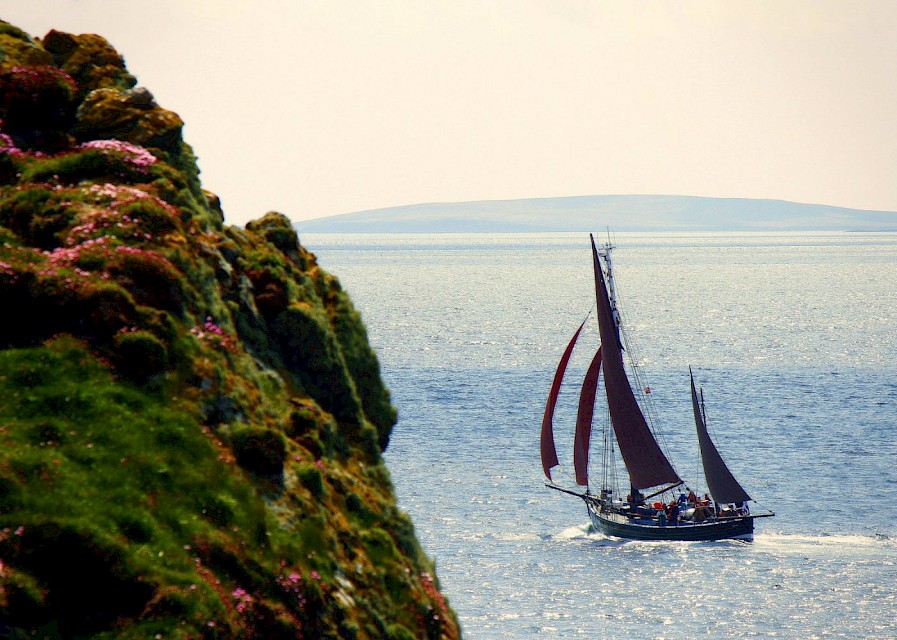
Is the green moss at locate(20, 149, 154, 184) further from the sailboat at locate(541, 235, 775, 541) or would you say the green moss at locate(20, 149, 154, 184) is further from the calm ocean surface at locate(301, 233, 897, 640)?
the sailboat at locate(541, 235, 775, 541)

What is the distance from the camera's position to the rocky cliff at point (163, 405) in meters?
19.0

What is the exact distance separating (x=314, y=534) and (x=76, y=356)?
6.33 metres

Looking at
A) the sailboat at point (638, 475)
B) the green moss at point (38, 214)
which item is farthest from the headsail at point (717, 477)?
the green moss at point (38, 214)

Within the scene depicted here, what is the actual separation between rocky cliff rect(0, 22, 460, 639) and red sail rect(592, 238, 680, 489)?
48813 millimetres

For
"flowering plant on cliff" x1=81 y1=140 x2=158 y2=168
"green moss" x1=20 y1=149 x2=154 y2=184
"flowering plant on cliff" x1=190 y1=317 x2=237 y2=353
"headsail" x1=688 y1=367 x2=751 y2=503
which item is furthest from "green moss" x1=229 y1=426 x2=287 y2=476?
"headsail" x1=688 y1=367 x2=751 y2=503

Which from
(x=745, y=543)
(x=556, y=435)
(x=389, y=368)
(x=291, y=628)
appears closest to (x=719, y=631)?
(x=745, y=543)

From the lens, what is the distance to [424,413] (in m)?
109

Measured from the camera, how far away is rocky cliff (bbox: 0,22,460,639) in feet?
62.3

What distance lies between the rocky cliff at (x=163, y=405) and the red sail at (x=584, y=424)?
49553 millimetres

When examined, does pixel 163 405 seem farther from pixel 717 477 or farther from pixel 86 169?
pixel 717 477

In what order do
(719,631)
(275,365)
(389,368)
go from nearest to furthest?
1. (275,365)
2. (719,631)
3. (389,368)

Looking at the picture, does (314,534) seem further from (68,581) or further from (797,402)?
(797,402)

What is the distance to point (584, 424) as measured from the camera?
3140 inches

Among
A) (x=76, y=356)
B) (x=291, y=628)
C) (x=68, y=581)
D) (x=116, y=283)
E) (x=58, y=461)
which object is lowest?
(x=291, y=628)
